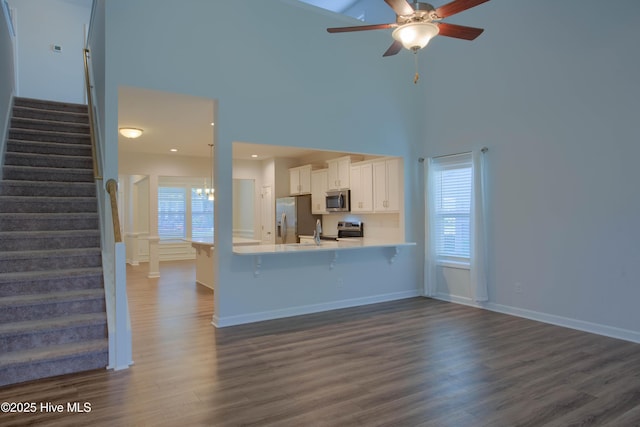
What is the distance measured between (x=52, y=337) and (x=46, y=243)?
3.78 feet

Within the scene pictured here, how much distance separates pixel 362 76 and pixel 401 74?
2.54 feet

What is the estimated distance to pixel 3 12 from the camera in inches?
201

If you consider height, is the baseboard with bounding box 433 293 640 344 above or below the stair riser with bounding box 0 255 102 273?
below

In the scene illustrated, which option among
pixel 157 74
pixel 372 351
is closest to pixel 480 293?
pixel 372 351

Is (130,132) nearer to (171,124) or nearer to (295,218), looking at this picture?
(171,124)

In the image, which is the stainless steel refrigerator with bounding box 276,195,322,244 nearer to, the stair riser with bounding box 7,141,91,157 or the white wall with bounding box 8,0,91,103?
the stair riser with bounding box 7,141,91,157

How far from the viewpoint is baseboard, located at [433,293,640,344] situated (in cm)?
405

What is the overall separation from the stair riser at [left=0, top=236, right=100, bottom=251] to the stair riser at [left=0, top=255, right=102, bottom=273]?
225mm

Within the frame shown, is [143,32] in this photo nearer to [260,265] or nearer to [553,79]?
[260,265]

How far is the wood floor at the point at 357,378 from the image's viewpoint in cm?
251

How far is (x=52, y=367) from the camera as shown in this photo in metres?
3.10

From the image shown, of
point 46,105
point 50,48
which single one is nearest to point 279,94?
point 46,105

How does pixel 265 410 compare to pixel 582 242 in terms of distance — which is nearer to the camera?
pixel 265 410

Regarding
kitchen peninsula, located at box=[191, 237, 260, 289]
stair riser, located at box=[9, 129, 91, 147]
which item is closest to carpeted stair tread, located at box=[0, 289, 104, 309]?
stair riser, located at box=[9, 129, 91, 147]
